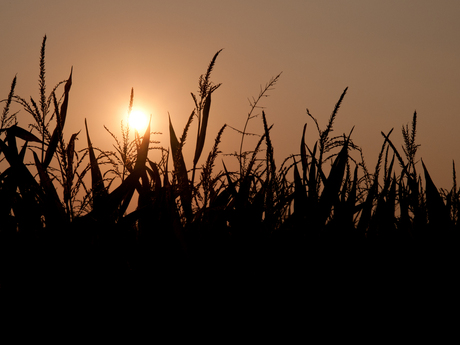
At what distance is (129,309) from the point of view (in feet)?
5.06

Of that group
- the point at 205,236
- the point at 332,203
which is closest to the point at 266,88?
the point at 332,203

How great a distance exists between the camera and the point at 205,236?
1.85 m

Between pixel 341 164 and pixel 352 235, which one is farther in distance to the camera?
pixel 341 164

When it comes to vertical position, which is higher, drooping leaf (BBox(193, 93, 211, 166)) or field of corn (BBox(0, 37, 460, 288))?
drooping leaf (BBox(193, 93, 211, 166))

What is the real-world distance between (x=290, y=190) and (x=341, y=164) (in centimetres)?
48

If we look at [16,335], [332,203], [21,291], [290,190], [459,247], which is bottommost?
[16,335]

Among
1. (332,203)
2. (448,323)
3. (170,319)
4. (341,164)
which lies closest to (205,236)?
(170,319)

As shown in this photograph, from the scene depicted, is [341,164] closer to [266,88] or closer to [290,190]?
[290,190]

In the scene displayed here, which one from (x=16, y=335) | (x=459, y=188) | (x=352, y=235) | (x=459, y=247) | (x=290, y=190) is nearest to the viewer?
(x=16, y=335)

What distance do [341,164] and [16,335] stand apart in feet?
4.62

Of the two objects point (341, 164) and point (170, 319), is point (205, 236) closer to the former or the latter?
point (170, 319)

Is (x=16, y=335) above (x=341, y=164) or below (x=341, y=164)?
below

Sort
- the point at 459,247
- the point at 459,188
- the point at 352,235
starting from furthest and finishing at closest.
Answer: the point at 459,188, the point at 459,247, the point at 352,235

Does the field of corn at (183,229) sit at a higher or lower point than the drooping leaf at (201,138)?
lower
